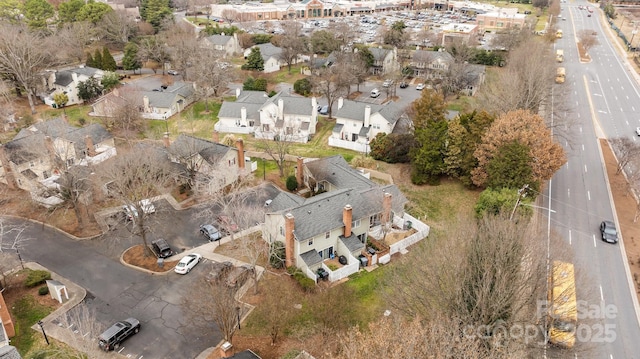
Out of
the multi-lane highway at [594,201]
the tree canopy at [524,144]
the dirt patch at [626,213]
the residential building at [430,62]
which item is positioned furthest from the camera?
the residential building at [430,62]

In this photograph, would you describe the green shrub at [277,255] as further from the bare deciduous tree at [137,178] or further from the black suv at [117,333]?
the black suv at [117,333]

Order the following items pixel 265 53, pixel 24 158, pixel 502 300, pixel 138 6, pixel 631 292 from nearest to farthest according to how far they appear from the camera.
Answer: pixel 502 300
pixel 631 292
pixel 24 158
pixel 265 53
pixel 138 6

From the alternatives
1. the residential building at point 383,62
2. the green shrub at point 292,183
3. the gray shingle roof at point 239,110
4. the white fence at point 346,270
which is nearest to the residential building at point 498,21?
the residential building at point 383,62

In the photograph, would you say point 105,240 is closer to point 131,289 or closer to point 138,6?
point 131,289

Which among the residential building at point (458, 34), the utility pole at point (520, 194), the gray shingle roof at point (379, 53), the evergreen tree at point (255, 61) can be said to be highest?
the residential building at point (458, 34)

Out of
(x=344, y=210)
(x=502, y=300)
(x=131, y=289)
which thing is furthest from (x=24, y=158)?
(x=502, y=300)

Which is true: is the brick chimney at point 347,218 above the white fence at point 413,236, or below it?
above
